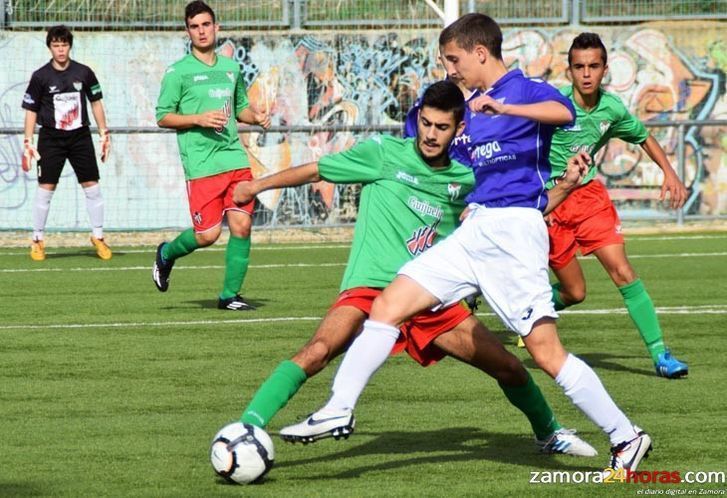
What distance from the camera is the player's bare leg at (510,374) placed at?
6453mm

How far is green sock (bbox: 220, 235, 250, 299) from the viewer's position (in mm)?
12062

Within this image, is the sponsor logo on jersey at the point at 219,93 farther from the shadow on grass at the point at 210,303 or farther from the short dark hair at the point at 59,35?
the short dark hair at the point at 59,35

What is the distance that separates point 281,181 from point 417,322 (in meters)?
0.84

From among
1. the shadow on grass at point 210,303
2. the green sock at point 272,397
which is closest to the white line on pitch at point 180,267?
the shadow on grass at point 210,303

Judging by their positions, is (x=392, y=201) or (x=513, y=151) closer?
(x=513, y=151)

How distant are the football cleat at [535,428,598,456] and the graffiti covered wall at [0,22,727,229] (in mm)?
13295

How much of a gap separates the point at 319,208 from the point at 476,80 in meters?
13.7

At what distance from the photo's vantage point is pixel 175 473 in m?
6.21

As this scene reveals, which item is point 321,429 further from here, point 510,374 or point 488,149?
point 488,149

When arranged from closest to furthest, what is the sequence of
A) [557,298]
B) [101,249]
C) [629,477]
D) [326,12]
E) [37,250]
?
1. [629,477]
2. [557,298]
3. [37,250]
4. [101,249]
5. [326,12]

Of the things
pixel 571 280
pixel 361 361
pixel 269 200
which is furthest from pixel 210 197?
pixel 269 200

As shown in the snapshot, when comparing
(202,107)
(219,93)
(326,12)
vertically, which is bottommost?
(202,107)

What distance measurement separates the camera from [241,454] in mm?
5852

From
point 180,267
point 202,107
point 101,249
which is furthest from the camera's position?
point 101,249
